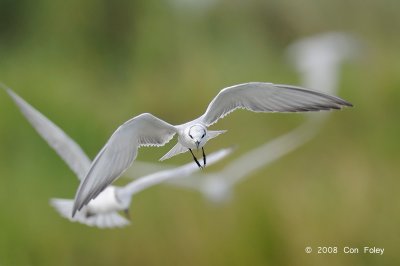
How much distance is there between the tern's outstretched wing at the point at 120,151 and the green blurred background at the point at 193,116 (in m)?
2.26

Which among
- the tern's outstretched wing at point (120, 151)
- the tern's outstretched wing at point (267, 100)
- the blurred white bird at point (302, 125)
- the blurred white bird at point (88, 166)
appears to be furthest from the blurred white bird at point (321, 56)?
the tern's outstretched wing at point (120, 151)

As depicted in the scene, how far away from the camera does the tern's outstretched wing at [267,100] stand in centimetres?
314

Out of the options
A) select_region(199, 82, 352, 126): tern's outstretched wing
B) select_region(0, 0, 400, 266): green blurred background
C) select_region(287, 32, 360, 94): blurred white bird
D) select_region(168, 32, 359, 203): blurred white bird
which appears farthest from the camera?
select_region(287, 32, 360, 94): blurred white bird

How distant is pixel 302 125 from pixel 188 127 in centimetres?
343

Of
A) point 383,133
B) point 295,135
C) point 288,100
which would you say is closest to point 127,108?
point 295,135

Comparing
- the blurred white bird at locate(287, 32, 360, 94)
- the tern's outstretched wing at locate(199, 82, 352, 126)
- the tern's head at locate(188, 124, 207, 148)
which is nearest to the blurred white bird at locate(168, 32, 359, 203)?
the blurred white bird at locate(287, 32, 360, 94)

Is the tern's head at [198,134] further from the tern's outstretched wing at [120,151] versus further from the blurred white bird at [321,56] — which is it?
the blurred white bird at [321,56]

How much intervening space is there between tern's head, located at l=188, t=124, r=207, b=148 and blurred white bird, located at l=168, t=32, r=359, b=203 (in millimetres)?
2760

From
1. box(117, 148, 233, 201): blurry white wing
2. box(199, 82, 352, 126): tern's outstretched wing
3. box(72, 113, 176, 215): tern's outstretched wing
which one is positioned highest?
box(199, 82, 352, 126): tern's outstretched wing

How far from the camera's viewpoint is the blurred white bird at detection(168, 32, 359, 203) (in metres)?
5.93

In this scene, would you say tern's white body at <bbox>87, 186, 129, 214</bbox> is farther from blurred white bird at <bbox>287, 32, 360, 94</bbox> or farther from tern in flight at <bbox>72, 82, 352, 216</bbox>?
blurred white bird at <bbox>287, 32, 360, 94</bbox>

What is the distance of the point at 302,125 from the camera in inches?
253

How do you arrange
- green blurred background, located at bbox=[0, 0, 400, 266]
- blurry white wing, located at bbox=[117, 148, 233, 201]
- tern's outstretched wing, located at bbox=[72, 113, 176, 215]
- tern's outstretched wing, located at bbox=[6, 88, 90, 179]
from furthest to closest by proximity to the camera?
green blurred background, located at bbox=[0, 0, 400, 266]
tern's outstretched wing, located at bbox=[6, 88, 90, 179]
blurry white wing, located at bbox=[117, 148, 233, 201]
tern's outstretched wing, located at bbox=[72, 113, 176, 215]

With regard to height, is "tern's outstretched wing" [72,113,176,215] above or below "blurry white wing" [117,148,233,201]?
above
